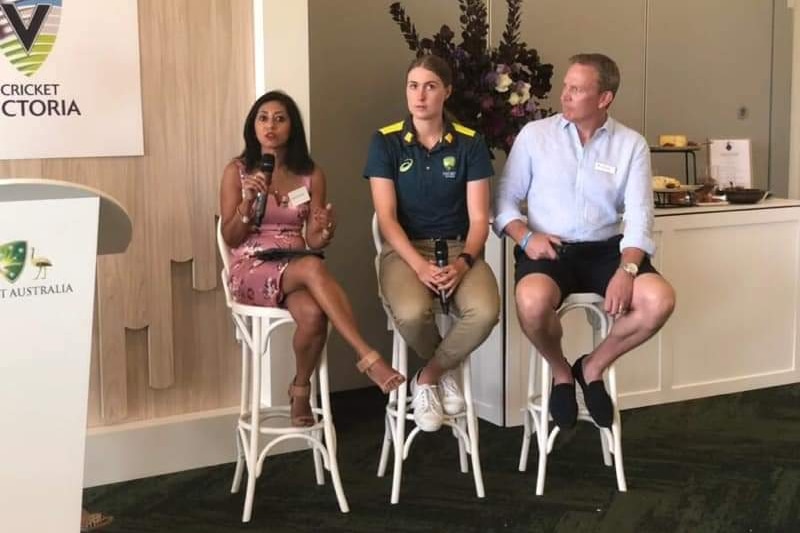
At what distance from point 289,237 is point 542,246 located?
0.86 meters

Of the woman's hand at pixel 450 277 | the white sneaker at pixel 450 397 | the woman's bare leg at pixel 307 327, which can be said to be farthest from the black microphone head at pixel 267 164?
the white sneaker at pixel 450 397

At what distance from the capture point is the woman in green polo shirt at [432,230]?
10.4 feet

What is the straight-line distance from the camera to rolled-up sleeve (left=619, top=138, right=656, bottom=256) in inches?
133

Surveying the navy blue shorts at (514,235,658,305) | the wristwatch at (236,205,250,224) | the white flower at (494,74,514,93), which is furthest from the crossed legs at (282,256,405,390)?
the white flower at (494,74,514,93)

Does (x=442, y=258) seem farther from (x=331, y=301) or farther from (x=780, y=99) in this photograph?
(x=780, y=99)

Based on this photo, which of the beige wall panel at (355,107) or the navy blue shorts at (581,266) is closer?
the navy blue shorts at (581,266)

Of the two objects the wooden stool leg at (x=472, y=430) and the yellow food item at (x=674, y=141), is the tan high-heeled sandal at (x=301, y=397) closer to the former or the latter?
the wooden stool leg at (x=472, y=430)

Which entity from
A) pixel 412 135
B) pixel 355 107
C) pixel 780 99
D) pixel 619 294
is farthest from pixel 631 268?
pixel 780 99

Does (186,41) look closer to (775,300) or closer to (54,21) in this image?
(54,21)

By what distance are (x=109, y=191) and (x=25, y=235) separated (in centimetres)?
111

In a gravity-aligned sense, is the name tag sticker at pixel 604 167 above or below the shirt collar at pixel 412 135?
below

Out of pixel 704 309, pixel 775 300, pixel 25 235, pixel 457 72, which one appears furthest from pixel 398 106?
pixel 25 235

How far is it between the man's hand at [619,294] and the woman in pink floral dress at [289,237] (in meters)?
0.75

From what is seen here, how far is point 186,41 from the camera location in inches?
135
